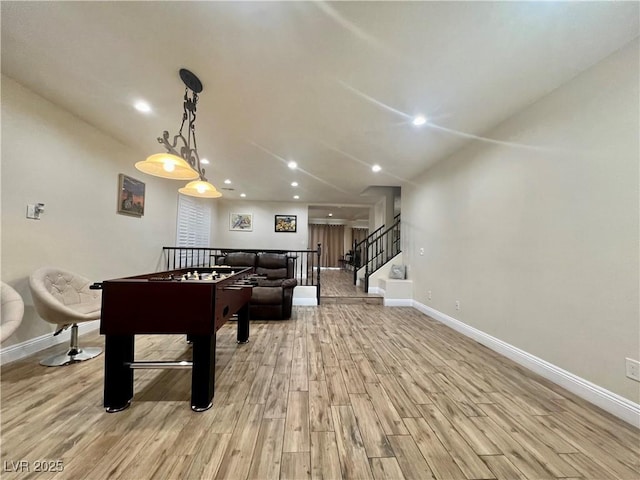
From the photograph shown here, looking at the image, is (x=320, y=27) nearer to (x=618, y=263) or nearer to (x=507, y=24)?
(x=507, y=24)

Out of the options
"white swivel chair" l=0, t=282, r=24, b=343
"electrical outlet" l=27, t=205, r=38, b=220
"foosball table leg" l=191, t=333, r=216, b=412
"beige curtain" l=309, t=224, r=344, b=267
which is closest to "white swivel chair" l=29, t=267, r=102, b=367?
"white swivel chair" l=0, t=282, r=24, b=343

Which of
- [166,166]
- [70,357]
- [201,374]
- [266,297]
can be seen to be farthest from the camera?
[266,297]

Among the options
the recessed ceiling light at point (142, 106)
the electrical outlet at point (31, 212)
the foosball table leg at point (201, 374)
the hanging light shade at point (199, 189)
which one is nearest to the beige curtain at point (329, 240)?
the hanging light shade at point (199, 189)

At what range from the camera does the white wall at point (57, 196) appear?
2.38 m

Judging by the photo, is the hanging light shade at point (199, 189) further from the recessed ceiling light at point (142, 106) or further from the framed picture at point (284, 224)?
the framed picture at point (284, 224)

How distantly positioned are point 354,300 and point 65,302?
445 centimetres

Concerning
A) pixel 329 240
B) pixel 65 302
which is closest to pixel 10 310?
pixel 65 302

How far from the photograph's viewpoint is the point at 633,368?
5.65ft

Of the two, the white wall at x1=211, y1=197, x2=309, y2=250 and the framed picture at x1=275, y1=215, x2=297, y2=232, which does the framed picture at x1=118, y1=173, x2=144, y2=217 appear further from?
the framed picture at x1=275, y1=215, x2=297, y2=232

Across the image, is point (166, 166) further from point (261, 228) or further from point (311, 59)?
point (261, 228)

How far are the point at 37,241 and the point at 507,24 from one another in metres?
4.49

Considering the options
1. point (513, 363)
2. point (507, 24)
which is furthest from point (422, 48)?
point (513, 363)

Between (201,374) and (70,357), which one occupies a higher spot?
(201,374)

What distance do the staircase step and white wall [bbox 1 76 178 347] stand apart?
354 cm
